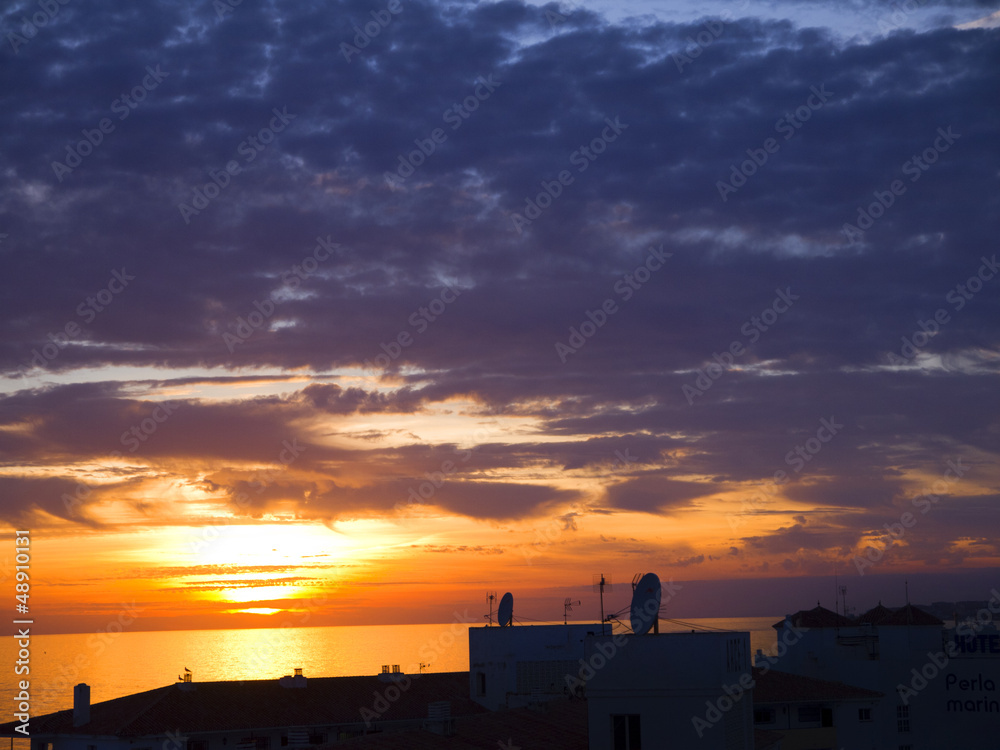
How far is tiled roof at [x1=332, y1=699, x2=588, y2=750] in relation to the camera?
39.6 metres

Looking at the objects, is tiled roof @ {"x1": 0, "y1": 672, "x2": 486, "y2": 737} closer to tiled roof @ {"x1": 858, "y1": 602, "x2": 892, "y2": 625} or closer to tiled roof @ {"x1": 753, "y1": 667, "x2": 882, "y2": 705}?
tiled roof @ {"x1": 753, "y1": 667, "x2": 882, "y2": 705}

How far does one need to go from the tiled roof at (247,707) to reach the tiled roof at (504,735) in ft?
53.4

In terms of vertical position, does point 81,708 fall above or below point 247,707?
above

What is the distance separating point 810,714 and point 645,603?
101 feet

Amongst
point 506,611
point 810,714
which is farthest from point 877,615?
point 506,611

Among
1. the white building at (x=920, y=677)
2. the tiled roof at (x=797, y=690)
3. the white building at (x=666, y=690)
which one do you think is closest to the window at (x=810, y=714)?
the tiled roof at (x=797, y=690)

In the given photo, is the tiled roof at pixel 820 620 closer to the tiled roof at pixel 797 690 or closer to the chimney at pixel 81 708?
the tiled roof at pixel 797 690

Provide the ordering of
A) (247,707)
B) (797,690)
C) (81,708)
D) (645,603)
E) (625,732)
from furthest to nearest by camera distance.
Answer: (797,690)
(247,707)
(81,708)
(645,603)
(625,732)

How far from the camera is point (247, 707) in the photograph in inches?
2336

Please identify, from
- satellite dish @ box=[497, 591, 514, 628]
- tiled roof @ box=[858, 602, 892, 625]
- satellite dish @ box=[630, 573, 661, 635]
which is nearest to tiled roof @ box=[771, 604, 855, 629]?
tiled roof @ box=[858, 602, 892, 625]

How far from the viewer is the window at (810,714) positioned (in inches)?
2400

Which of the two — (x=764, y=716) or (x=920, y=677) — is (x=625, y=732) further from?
(x=920, y=677)

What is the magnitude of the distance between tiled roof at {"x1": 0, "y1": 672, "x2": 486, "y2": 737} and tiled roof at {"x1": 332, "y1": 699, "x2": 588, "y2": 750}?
16273 mm

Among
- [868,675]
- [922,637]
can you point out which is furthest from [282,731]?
[922,637]
